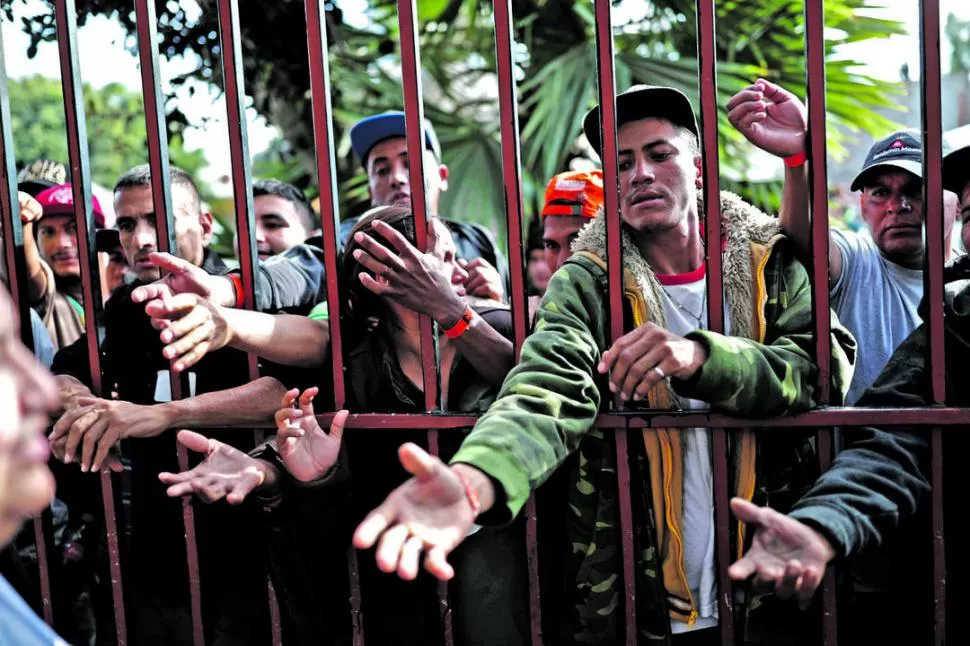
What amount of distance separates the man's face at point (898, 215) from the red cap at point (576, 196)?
842 mm

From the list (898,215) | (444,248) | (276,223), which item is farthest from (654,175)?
(276,223)

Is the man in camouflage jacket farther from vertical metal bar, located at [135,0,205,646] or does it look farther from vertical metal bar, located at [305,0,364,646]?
vertical metal bar, located at [135,0,205,646]

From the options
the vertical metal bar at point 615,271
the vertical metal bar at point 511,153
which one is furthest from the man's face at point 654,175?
the vertical metal bar at point 511,153

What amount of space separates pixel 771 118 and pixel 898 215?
841 millimetres

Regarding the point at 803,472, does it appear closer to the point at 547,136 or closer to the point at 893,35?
the point at 547,136

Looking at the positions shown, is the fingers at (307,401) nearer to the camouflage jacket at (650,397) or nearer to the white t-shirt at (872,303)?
the camouflage jacket at (650,397)

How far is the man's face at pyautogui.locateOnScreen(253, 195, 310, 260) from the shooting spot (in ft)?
12.7

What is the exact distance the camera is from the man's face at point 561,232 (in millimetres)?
3227

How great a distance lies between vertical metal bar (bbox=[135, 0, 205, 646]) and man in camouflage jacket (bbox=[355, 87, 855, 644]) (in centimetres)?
85

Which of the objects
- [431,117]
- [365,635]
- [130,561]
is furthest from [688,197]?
[431,117]

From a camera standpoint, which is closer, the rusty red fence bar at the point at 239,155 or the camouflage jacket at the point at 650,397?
the camouflage jacket at the point at 650,397

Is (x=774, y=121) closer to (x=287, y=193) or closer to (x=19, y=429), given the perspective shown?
(x=19, y=429)

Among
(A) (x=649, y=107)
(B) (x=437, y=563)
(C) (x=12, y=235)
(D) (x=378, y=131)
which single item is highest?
(D) (x=378, y=131)

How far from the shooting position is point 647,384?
5.91ft
